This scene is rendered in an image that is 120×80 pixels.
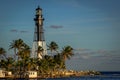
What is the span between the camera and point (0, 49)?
150750mm

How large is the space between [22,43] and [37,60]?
9350mm

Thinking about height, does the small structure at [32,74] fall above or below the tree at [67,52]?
below

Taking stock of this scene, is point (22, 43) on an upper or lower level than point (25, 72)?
upper

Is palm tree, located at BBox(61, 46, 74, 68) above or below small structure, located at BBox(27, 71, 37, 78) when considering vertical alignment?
above

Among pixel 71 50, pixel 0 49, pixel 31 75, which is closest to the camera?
pixel 31 75

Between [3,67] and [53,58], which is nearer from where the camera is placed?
[3,67]

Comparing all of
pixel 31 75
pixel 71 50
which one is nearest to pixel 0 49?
pixel 31 75

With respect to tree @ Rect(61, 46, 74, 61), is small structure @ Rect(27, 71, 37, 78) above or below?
below

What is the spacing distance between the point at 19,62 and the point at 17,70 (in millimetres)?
6719

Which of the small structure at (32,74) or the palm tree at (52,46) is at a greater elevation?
the palm tree at (52,46)

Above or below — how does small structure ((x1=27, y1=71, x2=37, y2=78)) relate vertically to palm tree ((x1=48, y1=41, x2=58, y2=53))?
below

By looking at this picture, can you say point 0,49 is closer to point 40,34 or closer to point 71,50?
point 40,34

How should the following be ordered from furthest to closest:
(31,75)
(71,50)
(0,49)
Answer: (71,50) < (0,49) < (31,75)

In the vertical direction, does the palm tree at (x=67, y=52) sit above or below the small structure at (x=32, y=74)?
above
